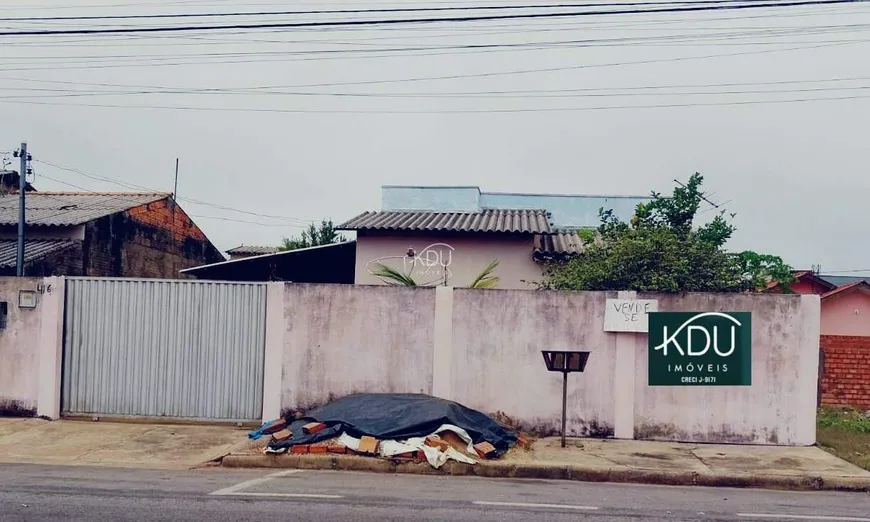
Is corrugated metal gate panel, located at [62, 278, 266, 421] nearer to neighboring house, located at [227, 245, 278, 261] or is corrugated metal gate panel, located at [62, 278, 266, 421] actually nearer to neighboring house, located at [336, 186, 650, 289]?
neighboring house, located at [336, 186, 650, 289]

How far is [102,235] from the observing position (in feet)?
70.1

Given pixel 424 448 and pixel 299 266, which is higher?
pixel 299 266

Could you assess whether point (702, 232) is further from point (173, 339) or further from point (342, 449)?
point (173, 339)

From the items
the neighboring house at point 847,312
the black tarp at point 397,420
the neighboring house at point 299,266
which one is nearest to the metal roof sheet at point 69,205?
the neighboring house at point 299,266

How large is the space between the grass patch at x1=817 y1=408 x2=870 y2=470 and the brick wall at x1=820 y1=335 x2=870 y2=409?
0.38 m

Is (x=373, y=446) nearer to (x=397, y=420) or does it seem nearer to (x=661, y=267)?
(x=397, y=420)

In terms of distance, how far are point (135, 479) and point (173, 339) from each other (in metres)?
4.03

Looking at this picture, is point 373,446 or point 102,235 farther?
point 102,235

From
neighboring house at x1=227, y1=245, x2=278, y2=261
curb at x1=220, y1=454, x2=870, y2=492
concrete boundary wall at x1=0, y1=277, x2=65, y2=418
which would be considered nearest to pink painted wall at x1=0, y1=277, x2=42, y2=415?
concrete boundary wall at x1=0, y1=277, x2=65, y2=418

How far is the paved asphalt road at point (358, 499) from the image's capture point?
22.1 ft

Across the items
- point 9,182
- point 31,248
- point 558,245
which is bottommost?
point 31,248

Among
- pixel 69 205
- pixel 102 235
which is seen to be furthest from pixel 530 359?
pixel 69 205

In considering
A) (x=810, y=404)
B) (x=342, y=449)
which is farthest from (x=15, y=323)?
(x=810, y=404)

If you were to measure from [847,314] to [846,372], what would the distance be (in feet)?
9.36
